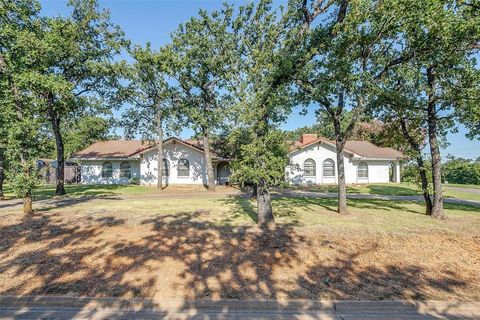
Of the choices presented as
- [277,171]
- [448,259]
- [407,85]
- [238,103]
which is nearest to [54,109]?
[238,103]

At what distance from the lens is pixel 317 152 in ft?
99.2

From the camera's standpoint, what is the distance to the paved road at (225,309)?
15.9 feet

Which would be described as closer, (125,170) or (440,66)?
(440,66)

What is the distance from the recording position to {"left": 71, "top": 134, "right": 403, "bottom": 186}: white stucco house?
2916cm

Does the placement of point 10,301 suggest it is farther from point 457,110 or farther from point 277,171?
point 457,110

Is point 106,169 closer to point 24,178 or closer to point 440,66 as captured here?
point 24,178

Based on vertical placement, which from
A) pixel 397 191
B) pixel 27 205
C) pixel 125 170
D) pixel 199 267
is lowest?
pixel 199 267

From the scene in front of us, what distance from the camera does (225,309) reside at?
5.04 m

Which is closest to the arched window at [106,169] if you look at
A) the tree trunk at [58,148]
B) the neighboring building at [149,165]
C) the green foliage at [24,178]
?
the neighboring building at [149,165]

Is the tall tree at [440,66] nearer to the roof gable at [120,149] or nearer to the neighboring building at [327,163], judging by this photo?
the neighboring building at [327,163]

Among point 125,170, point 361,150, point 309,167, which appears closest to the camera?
point 309,167

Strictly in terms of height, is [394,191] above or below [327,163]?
below

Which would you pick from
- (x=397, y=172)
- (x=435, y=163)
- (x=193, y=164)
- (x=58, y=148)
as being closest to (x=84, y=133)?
(x=193, y=164)

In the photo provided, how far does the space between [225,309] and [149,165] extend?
2593 cm
